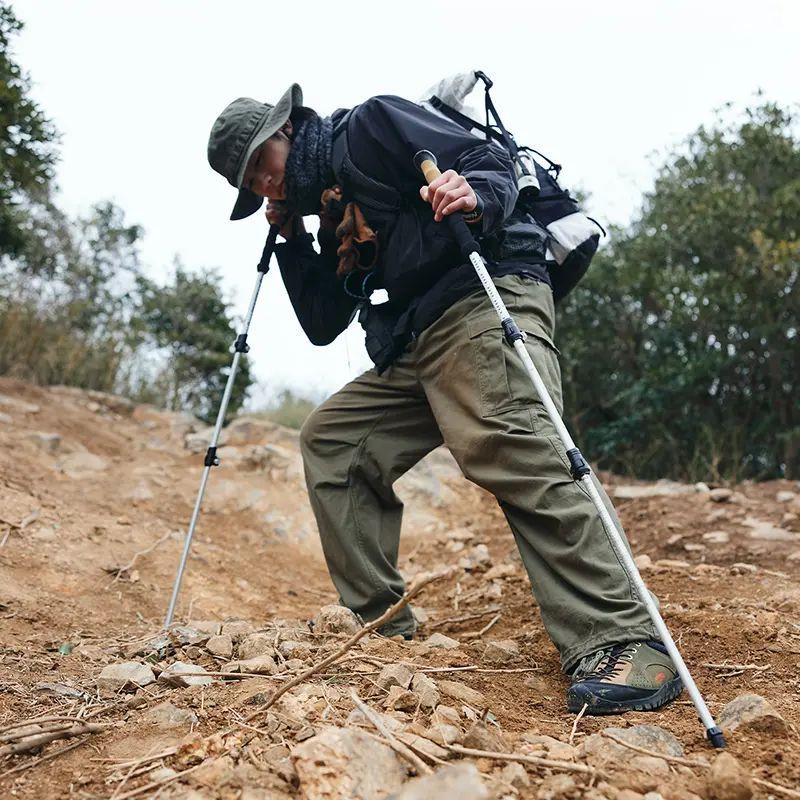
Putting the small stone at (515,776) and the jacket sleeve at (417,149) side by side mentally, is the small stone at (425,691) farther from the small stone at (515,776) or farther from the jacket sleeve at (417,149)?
the jacket sleeve at (417,149)

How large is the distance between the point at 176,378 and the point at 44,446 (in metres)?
5.46

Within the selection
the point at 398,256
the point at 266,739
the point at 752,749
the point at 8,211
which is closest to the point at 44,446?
the point at 8,211

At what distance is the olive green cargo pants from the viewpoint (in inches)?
86.9

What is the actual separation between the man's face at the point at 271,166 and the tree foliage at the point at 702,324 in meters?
6.85

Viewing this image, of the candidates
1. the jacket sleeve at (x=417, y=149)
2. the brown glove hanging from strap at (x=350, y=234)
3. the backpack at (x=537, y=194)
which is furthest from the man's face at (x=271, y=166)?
the backpack at (x=537, y=194)

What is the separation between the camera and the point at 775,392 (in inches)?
367

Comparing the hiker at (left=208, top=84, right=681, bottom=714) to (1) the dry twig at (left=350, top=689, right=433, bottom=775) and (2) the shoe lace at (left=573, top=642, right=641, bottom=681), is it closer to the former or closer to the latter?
(2) the shoe lace at (left=573, top=642, right=641, bottom=681)

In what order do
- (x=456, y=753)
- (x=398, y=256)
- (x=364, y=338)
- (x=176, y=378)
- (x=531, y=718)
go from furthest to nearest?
1. (x=176, y=378)
2. (x=364, y=338)
3. (x=398, y=256)
4. (x=531, y=718)
5. (x=456, y=753)

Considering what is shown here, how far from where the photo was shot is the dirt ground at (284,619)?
1.53m

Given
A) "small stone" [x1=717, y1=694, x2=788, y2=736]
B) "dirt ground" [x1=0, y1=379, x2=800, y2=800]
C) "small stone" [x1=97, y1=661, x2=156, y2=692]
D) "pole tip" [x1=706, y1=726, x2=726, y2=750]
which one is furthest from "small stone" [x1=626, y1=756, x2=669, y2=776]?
"small stone" [x1=97, y1=661, x2=156, y2=692]

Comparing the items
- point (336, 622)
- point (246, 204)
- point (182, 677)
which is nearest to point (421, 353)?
point (336, 622)

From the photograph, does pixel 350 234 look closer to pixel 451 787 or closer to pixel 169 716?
pixel 169 716

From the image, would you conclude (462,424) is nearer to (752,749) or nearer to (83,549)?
(752,749)

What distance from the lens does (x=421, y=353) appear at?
2789 millimetres
